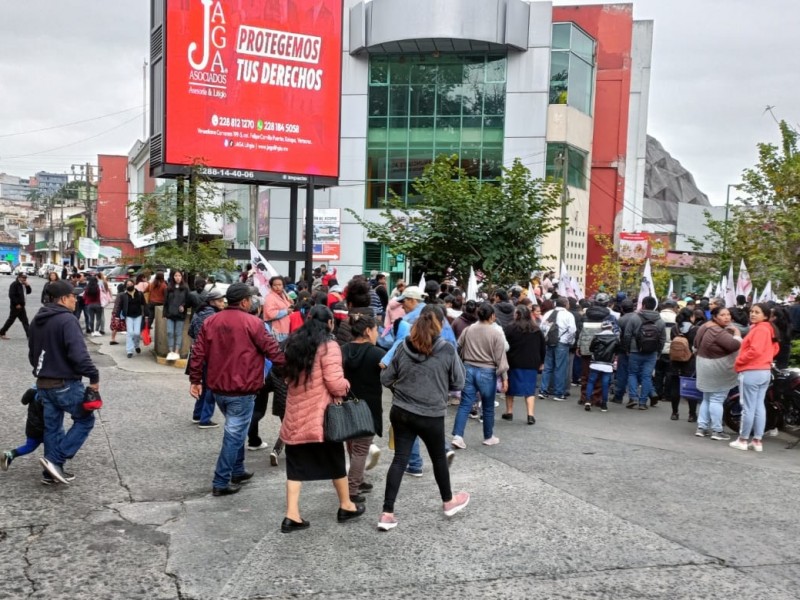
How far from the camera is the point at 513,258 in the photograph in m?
17.5

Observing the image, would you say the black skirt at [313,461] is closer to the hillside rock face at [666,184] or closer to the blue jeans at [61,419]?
the blue jeans at [61,419]

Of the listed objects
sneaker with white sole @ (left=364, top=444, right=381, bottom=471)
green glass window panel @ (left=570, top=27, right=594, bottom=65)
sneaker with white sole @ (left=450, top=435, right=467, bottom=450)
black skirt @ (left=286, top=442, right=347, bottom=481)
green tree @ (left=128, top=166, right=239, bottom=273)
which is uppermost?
green glass window panel @ (left=570, top=27, right=594, bottom=65)

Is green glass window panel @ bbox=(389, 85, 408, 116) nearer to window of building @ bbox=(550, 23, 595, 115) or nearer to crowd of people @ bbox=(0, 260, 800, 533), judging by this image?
window of building @ bbox=(550, 23, 595, 115)

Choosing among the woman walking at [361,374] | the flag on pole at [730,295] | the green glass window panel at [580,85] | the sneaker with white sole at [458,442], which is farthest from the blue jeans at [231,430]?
the green glass window panel at [580,85]

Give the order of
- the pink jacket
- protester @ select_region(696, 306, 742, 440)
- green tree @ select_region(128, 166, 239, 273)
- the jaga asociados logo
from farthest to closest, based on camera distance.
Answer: the jaga asociados logo
green tree @ select_region(128, 166, 239, 273)
protester @ select_region(696, 306, 742, 440)
the pink jacket

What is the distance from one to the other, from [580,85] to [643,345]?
29610 millimetres

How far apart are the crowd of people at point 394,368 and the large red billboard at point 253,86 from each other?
7059 millimetres

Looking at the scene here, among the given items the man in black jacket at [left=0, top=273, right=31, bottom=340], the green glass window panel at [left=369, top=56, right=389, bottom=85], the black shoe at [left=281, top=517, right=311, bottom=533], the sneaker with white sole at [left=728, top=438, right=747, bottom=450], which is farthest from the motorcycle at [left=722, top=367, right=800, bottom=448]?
the green glass window panel at [left=369, top=56, right=389, bottom=85]

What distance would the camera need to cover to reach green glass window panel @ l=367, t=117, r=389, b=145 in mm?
36719

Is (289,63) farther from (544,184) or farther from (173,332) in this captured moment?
(173,332)

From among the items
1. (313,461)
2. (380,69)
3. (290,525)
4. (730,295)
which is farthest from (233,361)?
(380,69)

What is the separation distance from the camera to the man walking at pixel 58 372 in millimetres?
6020

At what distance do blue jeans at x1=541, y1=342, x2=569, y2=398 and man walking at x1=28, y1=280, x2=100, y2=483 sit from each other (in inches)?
302

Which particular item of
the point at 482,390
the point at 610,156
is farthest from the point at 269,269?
the point at 610,156
